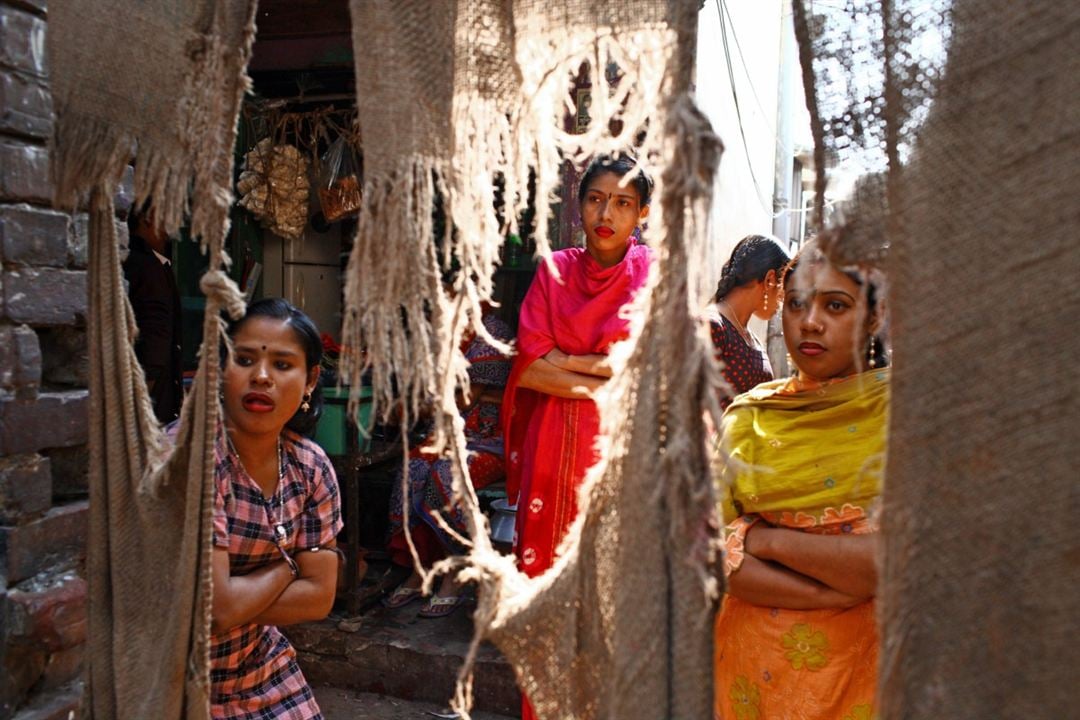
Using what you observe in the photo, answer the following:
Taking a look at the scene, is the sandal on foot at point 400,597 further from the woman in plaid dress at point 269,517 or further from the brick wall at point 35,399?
the brick wall at point 35,399

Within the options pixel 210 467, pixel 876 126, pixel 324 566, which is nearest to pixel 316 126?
pixel 324 566

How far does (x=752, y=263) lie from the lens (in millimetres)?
2855

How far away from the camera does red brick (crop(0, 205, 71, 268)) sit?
5.32 feet

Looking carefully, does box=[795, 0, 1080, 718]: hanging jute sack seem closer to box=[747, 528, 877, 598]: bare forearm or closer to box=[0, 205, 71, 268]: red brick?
box=[747, 528, 877, 598]: bare forearm

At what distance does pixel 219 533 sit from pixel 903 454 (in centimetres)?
132

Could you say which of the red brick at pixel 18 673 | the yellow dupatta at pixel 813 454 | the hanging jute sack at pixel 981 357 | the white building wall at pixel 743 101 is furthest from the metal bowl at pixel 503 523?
the hanging jute sack at pixel 981 357

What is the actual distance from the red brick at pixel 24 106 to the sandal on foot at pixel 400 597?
114 inches

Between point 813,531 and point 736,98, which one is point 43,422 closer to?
point 813,531

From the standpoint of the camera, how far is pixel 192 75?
4.21 feet

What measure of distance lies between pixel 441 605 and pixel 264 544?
2288 mm

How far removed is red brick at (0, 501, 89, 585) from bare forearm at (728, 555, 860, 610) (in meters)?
1.54

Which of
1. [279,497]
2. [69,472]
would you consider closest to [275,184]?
[69,472]

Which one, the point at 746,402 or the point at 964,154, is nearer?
the point at 964,154

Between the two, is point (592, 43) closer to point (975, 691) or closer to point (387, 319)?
point (387, 319)
